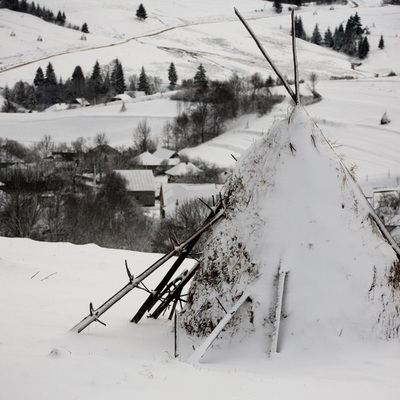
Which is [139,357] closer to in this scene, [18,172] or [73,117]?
[18,172]

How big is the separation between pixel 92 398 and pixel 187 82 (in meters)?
103

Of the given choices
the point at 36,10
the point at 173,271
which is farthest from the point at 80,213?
the point at 36,10

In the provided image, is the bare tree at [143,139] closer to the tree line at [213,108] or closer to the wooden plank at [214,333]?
the tree line at [213,108]

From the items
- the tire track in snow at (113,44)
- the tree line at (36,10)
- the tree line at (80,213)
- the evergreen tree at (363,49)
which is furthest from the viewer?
the tree line at (36,10)

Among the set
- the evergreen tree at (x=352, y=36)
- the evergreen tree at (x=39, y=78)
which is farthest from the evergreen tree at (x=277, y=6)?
the evergreen tree at (x=39, y=78)

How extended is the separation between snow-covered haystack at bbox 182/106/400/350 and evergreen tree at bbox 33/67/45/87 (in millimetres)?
112041

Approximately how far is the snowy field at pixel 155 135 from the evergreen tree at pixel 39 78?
5.05 meters

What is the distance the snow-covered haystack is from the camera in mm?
6117

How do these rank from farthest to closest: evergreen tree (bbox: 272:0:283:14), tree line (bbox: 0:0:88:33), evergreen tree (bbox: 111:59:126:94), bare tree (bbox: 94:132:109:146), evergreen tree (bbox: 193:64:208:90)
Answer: evergreen tree (bbox: 272:0:283:14), tree line (bbox: 0:0:88:33), evergreen tree (bbox: 111:59:126:94), evergreen tree (bbox: 193:64:208:90), bare tree (bbox: 94:132:109:146)

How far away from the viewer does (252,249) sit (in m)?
6.56

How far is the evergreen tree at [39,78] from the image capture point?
Answer: 112 meters

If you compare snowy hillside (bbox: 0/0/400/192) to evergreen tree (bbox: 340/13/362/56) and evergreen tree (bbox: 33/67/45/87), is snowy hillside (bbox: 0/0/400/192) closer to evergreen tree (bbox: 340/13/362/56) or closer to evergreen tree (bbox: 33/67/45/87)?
evergreen tree (bbox: 340/13/362/56)

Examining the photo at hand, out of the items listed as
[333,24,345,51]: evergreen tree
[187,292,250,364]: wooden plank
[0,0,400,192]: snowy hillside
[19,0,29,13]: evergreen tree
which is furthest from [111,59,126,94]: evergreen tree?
[187,292,250,364]: wooden plank

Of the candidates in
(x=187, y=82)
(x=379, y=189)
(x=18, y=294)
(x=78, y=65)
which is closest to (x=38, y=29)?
(x=78, y=65)
